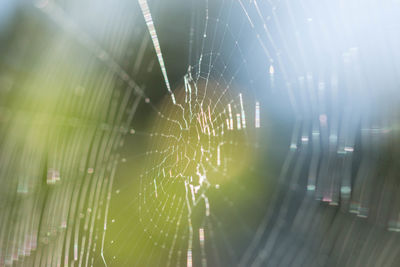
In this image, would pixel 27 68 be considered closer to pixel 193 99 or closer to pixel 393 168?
pixel 193 99

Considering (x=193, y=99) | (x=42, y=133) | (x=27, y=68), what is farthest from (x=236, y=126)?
(x=27, y=68)

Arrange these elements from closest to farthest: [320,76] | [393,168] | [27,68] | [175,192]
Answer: [27,68]
[393,168]
[175,192]
[320,76]

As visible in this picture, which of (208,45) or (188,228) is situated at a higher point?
(208,45)

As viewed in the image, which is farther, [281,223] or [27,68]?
[281,223]

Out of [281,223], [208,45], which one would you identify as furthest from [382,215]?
[208,45]

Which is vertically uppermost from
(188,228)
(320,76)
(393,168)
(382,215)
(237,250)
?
(320,76)

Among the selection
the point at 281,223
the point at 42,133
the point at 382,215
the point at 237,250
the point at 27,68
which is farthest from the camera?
the point at 237,250
